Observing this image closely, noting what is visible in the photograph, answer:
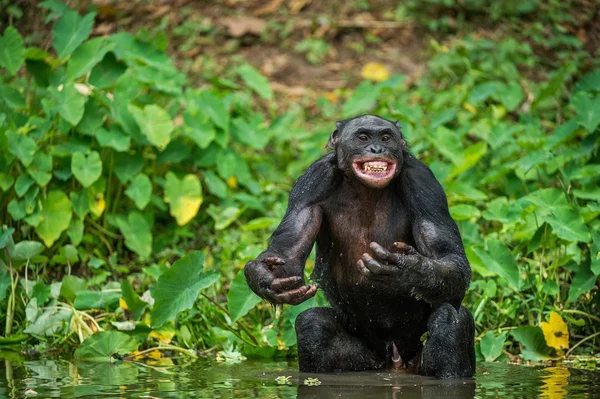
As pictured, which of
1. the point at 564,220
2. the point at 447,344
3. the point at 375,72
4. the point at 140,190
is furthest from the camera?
the point at 375,72

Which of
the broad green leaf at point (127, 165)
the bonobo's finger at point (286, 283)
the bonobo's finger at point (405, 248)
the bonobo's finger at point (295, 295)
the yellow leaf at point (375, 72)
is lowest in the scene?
the bonobo's finger at point (295, 295)

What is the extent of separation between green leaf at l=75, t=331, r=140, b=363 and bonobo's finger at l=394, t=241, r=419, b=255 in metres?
2.43

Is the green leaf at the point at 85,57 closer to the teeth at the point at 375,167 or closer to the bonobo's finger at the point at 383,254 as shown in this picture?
the teeth at the point at 375,167

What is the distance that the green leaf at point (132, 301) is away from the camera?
7.59 meters

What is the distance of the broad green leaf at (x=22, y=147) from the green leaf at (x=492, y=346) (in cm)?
417

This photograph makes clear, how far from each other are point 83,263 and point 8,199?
34.6 inches

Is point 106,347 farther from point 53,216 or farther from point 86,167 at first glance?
point 86,167

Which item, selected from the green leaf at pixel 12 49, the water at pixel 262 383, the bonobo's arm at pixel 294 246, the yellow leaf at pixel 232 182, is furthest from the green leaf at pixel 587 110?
the green leaf at pixel 12 49

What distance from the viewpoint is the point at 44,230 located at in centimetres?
883

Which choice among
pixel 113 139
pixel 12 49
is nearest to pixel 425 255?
pixel 113 139

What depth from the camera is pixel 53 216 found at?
29.1ft

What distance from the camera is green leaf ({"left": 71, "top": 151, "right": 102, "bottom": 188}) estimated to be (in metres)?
8.87

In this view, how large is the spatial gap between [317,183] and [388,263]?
3.30ft

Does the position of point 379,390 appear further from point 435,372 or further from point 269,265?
point 269,265
